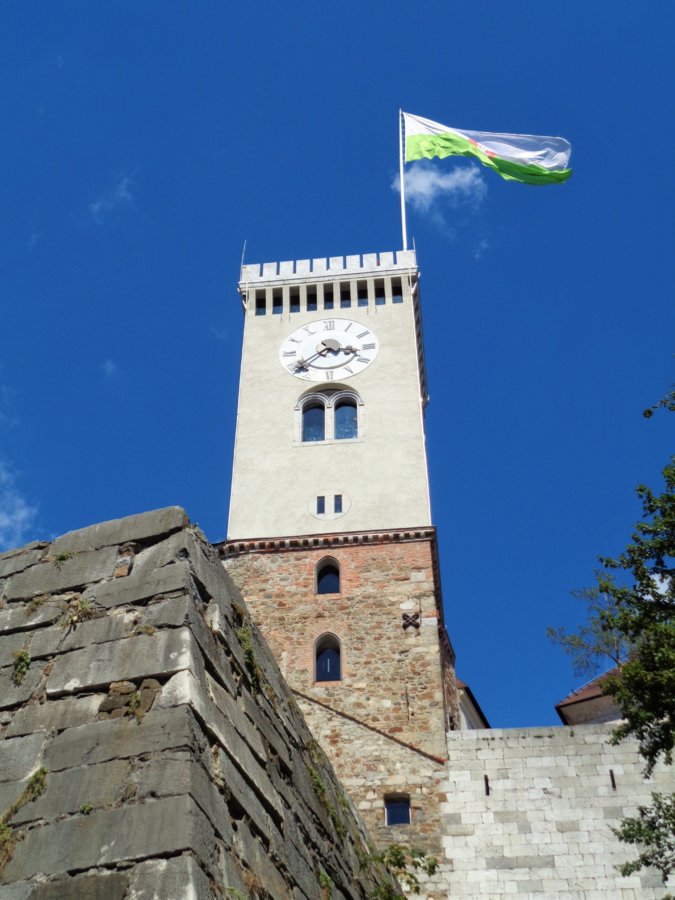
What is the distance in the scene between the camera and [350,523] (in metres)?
24.7

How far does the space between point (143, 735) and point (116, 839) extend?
0.57 meters

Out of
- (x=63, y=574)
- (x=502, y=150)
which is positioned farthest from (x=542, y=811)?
(x=502, y=150)

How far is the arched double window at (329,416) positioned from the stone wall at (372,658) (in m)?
3.90

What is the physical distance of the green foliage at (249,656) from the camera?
21.4 ft

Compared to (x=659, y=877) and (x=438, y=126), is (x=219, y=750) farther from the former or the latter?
(x=438, y=126)

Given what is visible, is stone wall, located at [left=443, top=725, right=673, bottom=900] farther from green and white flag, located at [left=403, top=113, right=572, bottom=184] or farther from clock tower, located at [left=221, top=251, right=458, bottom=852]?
green and white flag, located at [left=403, top=113, right=572, bottom=184]

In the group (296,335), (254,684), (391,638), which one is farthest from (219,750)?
(296,335)

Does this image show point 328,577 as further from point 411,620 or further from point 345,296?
point 345,296

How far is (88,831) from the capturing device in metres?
4.54

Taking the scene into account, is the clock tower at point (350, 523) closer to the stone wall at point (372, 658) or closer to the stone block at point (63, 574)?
the stone wall at point (372, 658)

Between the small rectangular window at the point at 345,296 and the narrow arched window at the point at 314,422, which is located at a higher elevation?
the small rectangular window at the point at 345,296

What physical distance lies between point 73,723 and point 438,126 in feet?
107

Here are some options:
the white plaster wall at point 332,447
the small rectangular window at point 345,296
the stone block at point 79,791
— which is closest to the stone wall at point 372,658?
the white plaster wall at point 332,447

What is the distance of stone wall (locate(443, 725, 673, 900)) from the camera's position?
18.1 metres
